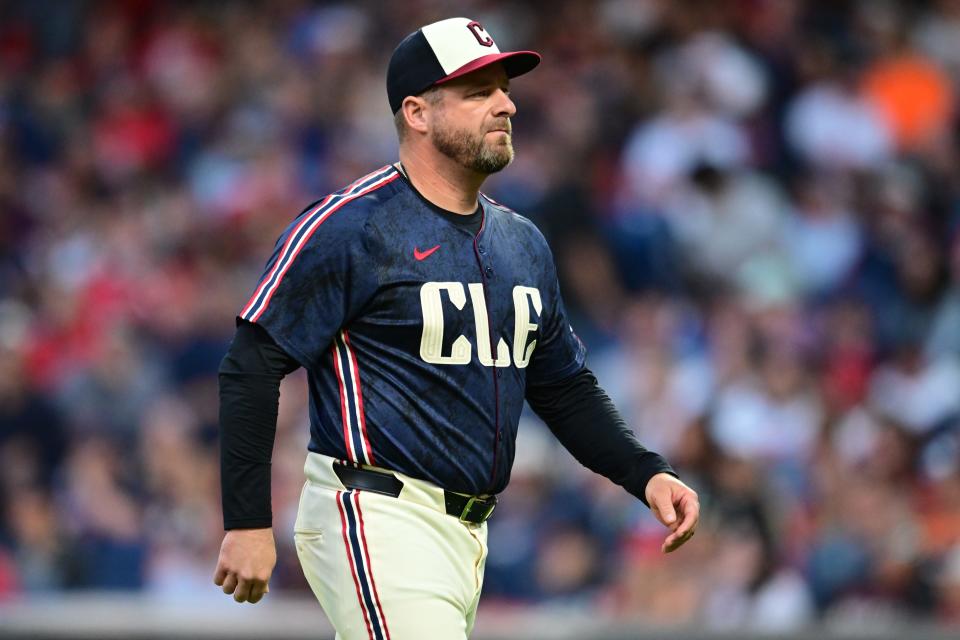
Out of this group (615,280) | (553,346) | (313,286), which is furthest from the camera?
(615,280)

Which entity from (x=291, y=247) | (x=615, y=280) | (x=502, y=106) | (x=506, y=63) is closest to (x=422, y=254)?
(x=291, y=247)

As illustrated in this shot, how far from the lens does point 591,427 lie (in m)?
4.22

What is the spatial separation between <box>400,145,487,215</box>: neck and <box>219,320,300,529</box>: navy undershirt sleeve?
554 mm

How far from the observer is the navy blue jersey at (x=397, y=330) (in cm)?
372

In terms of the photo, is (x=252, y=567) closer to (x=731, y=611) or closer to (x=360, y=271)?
(x=360, y=271)

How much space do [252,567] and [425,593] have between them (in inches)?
15.7

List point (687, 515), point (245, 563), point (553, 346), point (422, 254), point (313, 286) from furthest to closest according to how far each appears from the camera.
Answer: point (553, 346)
point (687, 515)
point (422, 254)
point (313, 286)
point (245, 563)

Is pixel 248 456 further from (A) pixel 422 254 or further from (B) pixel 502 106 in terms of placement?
(B) pixel 502 106

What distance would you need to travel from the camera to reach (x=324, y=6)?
11719mm

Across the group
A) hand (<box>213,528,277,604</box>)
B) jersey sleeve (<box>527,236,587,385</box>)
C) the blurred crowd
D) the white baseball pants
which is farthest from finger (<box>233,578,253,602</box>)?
the blurred crowd

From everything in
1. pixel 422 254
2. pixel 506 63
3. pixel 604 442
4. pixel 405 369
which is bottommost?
pixel 604 442

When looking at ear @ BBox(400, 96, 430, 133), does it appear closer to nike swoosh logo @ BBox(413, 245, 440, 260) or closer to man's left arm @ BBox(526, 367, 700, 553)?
nike swoosh logo @ BBox(413, 245, 440, 260)

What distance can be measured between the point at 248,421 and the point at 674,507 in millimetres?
1065

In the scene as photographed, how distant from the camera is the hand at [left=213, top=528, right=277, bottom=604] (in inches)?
141
